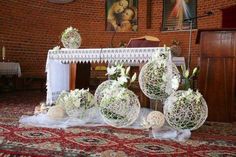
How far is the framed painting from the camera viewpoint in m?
8.77

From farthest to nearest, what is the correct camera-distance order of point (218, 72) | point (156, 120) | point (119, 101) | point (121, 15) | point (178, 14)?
point (121, 15), point (178, 14), point (218, 72), point (156, 120), point (119, 101)

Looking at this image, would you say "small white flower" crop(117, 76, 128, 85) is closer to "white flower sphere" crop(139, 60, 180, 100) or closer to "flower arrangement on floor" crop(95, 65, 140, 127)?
"flower arrangement on floor" crop(95, 65, 140, 127)

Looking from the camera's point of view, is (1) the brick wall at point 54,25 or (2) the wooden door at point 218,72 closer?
(2) the wooden door at point 218,72

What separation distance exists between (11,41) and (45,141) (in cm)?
610

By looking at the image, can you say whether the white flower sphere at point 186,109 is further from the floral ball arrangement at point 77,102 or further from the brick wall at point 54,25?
the brick wall at point 54,25

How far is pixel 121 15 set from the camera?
31.6 feet

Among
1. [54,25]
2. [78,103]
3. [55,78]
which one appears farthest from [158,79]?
[54,25]

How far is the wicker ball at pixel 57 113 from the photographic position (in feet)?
12.4

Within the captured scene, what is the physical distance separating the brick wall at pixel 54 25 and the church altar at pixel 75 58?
3.65m

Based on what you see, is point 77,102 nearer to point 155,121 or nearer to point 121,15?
point 155,121

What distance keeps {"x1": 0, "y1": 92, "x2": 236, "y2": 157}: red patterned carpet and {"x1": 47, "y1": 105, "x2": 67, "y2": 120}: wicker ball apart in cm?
43

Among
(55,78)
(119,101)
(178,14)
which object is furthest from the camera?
(178,14)

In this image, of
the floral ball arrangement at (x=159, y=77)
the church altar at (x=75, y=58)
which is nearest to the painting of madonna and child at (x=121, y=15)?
the church altar at (x=75, y=58)

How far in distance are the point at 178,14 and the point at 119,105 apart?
21.1 feet
